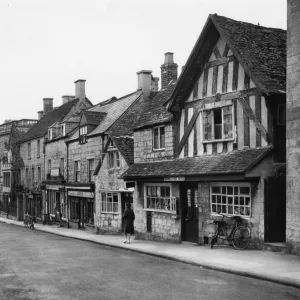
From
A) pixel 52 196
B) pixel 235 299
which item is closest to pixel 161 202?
pixel 235 299

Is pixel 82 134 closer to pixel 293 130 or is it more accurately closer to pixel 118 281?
pixel 293 130

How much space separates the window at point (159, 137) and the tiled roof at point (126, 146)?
352 centimetres

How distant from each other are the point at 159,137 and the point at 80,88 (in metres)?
24.0

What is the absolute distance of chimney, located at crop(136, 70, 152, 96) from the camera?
3241 cm

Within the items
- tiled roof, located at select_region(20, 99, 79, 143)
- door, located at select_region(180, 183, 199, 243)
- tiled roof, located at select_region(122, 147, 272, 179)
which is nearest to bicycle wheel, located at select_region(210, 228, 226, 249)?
door, located at select_region(180, 183, 199, 243)

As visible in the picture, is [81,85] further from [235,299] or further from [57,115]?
[235,299]

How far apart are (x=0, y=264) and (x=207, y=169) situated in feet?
25.1

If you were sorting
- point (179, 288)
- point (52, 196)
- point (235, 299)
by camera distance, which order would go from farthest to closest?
1. point (52, 196)
2. point (179, 288)
3. point (235, 299)

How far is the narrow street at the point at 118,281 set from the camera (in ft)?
34.0

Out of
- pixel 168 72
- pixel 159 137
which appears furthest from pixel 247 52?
pixel 168 72

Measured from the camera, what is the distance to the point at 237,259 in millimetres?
14727

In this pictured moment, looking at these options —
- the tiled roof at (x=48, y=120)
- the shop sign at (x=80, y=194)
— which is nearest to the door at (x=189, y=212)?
the shop sign at (x=80, y=194)

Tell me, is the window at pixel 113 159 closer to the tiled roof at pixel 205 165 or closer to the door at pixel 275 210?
the tiled roof at pixel 205 165

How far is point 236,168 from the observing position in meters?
16.1
